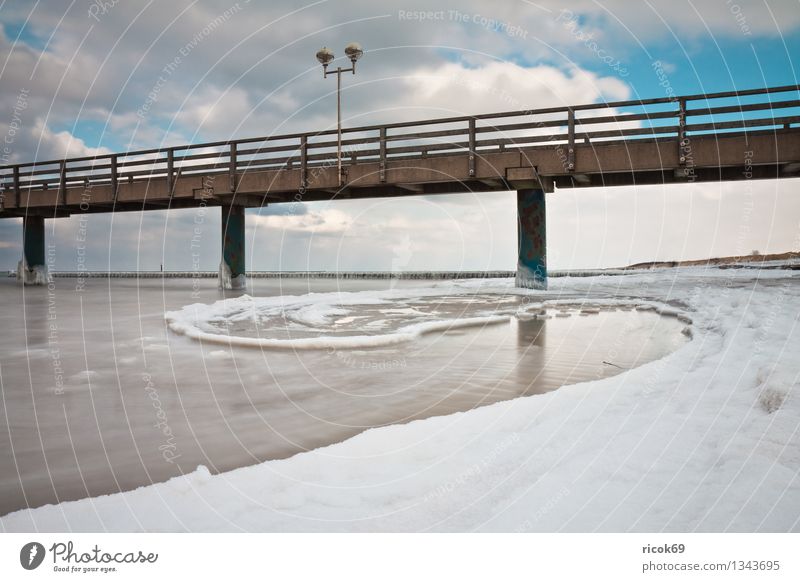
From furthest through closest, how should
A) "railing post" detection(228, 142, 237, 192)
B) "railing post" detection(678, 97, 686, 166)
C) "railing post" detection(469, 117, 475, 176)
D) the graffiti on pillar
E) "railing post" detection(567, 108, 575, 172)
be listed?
the graffiti on pillar, "railing post" detection(228, 142, 237, 192), "railing post" detection(469, 117, 475, 176), "railing post" detection(567, 108, 575, 172), "railing post" detection(678, 97, 686, 166)

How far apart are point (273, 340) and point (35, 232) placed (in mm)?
27252

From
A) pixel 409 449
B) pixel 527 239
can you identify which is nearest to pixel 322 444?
pixel 409 449

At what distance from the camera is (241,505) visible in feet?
7.38

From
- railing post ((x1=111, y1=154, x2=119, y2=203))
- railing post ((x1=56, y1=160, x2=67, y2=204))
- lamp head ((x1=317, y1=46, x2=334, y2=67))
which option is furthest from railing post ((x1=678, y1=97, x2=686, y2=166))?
railing post ((x1=56, y1=160, x2=67, y2=204))

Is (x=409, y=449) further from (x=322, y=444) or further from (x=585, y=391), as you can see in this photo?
(x=585, y=391)

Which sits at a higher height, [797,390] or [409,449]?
[797,390]

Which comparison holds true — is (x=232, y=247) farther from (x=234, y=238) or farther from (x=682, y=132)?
(x=682, y=132)

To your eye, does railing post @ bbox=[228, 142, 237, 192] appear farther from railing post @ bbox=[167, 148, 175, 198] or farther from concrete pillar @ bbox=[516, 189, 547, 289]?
concrete pillar @ bbox=[516, 189, 547, 289]

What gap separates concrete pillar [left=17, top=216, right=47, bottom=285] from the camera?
2692cm

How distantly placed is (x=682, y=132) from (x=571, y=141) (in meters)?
2.95

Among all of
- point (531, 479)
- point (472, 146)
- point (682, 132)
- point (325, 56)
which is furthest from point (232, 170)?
point (531, 479)

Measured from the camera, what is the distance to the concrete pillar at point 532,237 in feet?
55.7

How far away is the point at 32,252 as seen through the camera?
27297 mm

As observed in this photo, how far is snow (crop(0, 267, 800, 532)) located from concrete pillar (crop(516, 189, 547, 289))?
14035 millimetres
